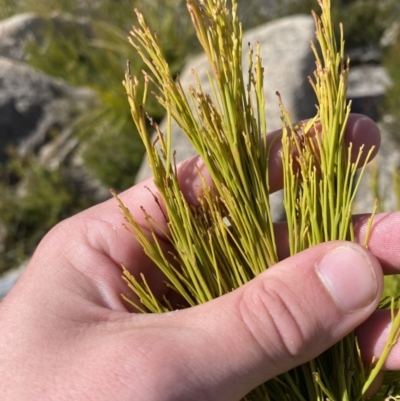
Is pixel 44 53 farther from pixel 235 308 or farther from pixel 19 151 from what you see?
pixel 235 308

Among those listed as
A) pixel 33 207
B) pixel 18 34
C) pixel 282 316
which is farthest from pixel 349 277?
pixel 18 34

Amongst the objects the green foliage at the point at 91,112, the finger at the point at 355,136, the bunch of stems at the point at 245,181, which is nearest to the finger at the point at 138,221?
the finger at the point at 355,136

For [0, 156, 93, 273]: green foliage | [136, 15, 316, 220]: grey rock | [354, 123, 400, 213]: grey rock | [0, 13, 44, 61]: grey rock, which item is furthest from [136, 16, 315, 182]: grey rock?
[0, 13, 44, 61]: grey rock

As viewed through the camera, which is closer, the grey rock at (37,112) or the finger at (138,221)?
the finger at (138,221)

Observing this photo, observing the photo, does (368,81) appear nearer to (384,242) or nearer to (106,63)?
(106,63)

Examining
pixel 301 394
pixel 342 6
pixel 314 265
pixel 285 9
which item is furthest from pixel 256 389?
pixel 342 6

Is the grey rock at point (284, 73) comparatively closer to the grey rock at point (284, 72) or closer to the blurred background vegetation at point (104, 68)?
the grey rock at point (284, 72)
